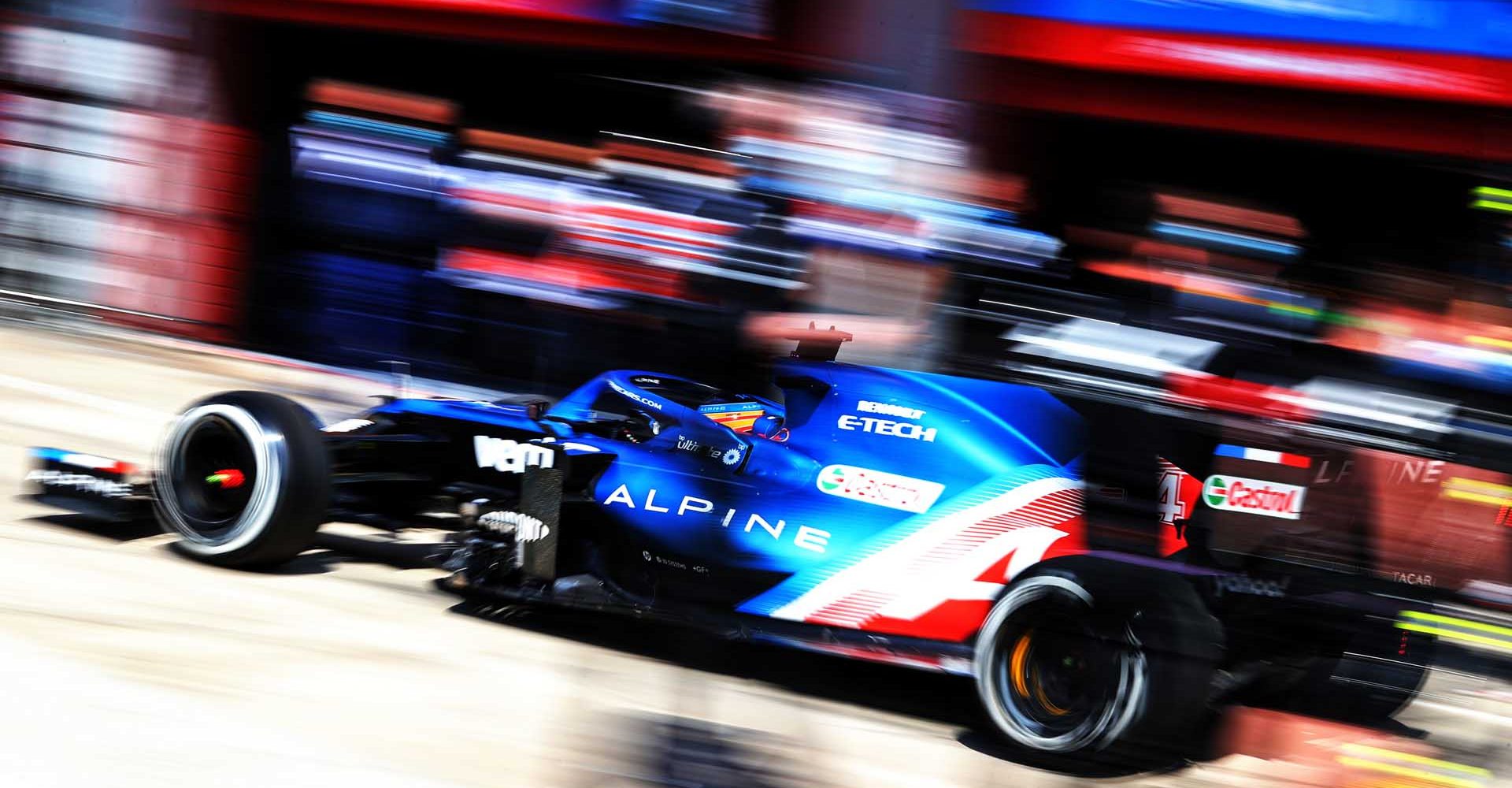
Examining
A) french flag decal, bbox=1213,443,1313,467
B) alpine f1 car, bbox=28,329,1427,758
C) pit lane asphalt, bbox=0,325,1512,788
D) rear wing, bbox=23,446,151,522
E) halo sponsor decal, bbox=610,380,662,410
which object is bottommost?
pit lane asphalt, bbox=0,325,1512,788

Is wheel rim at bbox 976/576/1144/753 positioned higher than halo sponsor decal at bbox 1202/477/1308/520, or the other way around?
halo sponsor decal at bbox 1202/477/1308/520

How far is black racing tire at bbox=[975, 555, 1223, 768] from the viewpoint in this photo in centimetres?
278

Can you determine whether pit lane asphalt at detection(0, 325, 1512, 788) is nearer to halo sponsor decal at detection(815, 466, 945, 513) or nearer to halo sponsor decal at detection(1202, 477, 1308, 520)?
halo sponsor decal at detection(1202, 477, 1308, 520)

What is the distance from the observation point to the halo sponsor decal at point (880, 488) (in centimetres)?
346

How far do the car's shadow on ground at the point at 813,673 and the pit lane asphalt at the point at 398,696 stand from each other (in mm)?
10

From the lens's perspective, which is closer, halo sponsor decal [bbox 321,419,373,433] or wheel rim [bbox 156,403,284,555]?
wheel rim [bbox 156,403,284,555]

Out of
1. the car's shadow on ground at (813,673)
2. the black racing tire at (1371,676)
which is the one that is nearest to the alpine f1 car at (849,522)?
the black racing tire at (1371,676)

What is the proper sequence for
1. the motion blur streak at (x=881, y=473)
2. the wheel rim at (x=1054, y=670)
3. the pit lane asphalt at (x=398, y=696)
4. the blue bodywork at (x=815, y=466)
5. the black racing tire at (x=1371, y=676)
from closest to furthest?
the black racing tire at (x=1371, y=676) < the motion blur streak at (x=881, y=473) < the pit lane asphalt at (x=398, y=696) < the wheel rim at (x=1054, y=670) < the blue bodywork at (x=815, y=466)

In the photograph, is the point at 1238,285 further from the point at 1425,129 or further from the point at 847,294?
the point at 1425,129

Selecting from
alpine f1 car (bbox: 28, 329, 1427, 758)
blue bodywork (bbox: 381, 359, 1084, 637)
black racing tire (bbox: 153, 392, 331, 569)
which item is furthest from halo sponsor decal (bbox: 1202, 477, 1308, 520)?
black racing tire (bbox: 153, 392, 331, 569)

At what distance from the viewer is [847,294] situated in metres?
2.78

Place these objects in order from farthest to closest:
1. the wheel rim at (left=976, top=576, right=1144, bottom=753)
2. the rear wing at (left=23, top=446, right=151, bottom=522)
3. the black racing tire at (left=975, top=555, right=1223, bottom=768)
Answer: the rear wing at (left=23, top=446, right=151, bottom=522) < the wheel rim at (left=976, top=576, right=1144, bottom=753) < the black racing tire at (left=975, top=555, right=1223, bottom=768)

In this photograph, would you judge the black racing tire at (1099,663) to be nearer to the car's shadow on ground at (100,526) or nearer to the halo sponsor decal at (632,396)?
the halo sponsor decal at (632,396)

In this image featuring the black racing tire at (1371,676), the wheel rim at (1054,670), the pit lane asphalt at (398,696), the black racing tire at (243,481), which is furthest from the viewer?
the black racing tire at (243,481)
